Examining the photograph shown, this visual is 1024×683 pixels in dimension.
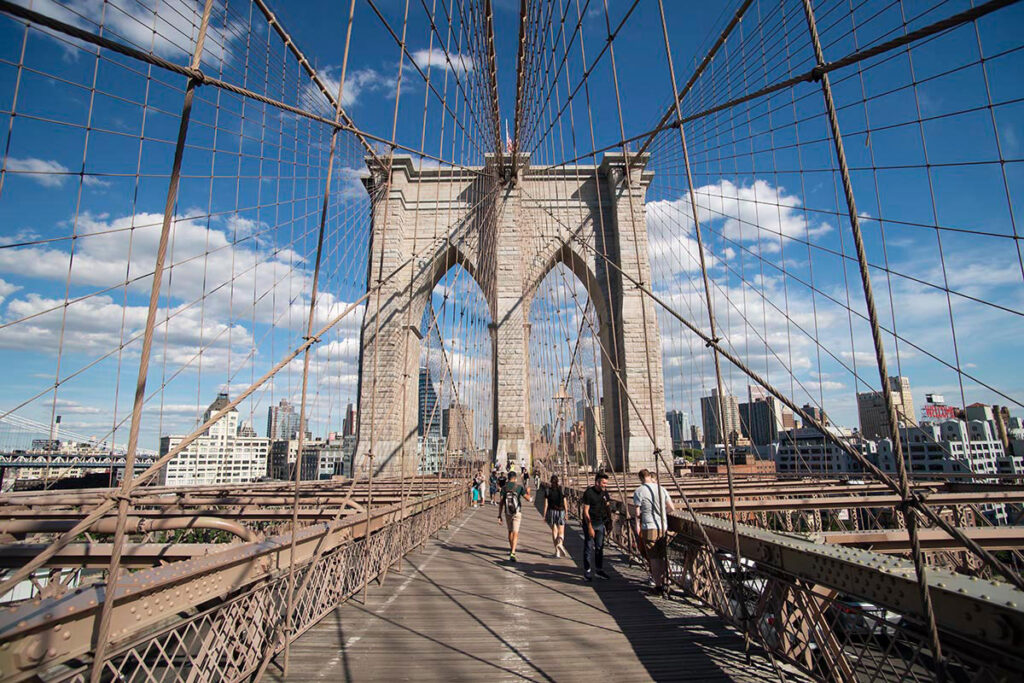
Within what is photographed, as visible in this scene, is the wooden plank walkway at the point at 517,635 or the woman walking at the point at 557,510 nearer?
the wooden plank walkway at the point at 517,635

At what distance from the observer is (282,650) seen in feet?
9.13

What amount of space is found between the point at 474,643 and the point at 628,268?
54.5ft

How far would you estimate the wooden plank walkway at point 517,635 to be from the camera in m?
2.59

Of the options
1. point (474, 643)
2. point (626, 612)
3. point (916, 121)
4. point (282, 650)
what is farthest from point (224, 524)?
point (916, 121)

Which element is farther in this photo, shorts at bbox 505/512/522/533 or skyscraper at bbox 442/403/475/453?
skyscraper at bbox 442/403/475/453

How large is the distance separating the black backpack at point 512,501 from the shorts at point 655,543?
5.84ft

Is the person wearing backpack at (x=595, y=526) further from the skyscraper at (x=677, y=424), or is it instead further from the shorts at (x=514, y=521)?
the skyscraper at (x=677, y=424)

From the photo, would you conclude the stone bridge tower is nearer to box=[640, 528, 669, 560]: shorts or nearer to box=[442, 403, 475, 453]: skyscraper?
box=[442, 403, 475, 453]: skyscraper

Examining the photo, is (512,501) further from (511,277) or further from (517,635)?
(511,277)

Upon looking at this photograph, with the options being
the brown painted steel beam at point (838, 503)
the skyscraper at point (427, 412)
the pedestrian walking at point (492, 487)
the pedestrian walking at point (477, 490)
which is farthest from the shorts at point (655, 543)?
the pedestrian walking at point (492, 487)

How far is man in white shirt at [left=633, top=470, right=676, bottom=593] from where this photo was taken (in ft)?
12.8

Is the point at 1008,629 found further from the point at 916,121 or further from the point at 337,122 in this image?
the point at 916,121

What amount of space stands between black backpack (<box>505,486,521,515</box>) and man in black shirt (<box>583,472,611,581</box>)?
0.88 metres

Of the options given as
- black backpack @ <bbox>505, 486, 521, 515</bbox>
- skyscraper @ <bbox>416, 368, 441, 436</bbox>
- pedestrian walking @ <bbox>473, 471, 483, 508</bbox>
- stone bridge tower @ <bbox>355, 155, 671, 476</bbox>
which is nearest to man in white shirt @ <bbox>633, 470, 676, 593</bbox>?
black backpack @ <bbox>505, 486, 521, 515</bbox>
